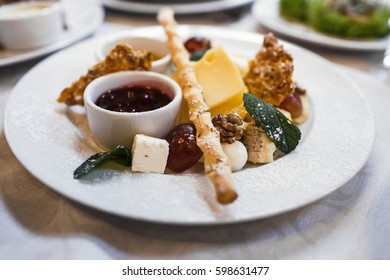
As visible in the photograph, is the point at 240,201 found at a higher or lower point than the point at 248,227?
higher

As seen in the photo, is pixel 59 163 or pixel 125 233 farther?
pixel 59 163

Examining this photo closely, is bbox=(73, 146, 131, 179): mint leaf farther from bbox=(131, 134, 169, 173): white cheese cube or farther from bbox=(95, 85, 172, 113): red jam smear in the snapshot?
bbox=(95, 85, 172, 113): red jam smear

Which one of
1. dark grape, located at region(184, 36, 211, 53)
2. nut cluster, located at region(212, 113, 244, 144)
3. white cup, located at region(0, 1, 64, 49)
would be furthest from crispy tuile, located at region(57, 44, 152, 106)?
white cup, located at region(0, 1, 64, 49)

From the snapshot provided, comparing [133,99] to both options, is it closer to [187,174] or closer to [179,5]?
[187,174]

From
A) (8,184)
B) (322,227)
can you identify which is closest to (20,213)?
(8,184)

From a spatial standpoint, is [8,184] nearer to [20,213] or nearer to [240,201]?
[20,213]
